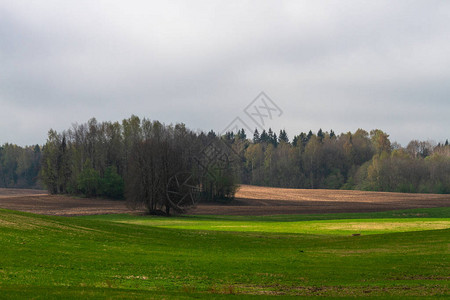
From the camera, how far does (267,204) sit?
104375mm

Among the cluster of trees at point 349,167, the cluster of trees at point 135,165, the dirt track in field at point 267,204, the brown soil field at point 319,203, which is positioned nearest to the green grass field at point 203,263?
the cluster of trees at point 135,165

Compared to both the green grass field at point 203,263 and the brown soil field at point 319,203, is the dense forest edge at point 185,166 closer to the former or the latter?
the brown soil field at point 319,203

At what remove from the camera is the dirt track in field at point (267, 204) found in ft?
260

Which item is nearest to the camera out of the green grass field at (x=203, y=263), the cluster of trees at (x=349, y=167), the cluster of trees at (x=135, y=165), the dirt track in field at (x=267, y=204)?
the green grass field at (x=203, y=263)

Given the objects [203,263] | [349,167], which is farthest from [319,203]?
[349,167]

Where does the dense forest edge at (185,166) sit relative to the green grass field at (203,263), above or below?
above

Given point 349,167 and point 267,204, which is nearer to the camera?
point 267,204

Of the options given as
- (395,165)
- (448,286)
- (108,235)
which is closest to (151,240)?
(108,235)

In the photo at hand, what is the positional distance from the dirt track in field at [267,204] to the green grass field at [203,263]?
133 feet

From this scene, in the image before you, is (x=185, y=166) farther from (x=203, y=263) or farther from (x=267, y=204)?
(x=203, y=263)

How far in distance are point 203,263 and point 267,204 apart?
80719mm

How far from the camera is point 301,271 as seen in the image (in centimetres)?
2267

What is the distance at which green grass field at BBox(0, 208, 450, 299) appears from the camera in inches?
686

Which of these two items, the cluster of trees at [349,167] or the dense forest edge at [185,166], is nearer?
the dense forest edge at [185,166]
